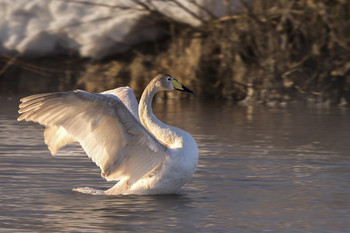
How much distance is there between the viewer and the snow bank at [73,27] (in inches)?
666

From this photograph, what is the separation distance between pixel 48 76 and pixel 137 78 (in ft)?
7.82

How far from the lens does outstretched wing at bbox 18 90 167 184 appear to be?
7.03 m

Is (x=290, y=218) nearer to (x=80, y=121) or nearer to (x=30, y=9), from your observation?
(x=80, y=121)

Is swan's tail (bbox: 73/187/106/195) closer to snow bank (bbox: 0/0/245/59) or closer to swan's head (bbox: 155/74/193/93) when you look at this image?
swan's head (bbox: 155/74/193/93)

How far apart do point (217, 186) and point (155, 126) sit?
2.42 feet

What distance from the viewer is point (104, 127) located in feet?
23.9

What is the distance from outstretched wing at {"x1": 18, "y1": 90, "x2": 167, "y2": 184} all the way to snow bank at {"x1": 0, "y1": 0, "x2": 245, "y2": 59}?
9.35 meters

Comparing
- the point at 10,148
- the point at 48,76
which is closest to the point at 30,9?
the point at 48,76

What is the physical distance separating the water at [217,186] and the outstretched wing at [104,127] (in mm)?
287

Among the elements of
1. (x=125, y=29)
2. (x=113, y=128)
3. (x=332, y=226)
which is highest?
(x=125, y=29)

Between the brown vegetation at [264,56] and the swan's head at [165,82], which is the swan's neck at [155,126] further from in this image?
the brown vegetation at [264,56]

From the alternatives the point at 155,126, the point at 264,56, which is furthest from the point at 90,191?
the point at 264,56

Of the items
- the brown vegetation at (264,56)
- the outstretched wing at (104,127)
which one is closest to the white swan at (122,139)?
the outstretched wing at (104,127)

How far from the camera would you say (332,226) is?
20.1 feet
